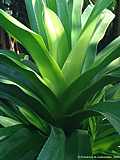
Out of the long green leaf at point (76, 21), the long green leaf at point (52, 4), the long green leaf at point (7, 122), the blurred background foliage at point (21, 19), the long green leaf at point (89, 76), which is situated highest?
the long green leaf at point (52, 4)

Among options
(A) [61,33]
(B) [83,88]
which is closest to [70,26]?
(A) [61,33]

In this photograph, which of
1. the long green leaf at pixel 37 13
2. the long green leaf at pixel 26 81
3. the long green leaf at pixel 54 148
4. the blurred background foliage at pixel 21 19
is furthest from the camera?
the blurred background foliage at pixel 21 19

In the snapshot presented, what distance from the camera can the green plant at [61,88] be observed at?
100 cm

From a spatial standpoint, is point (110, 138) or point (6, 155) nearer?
point (6, 155)

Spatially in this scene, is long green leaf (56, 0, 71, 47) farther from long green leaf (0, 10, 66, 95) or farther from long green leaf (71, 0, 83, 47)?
long green leaf (0, 10, 66, 95)

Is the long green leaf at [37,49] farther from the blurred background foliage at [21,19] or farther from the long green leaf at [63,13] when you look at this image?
the blurred background foliage at [21,19]

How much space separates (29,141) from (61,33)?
0.91ft

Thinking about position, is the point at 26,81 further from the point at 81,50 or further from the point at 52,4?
the point at 52,4

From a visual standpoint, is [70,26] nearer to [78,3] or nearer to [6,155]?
[78,3]

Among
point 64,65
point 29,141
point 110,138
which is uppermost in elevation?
point 64,65

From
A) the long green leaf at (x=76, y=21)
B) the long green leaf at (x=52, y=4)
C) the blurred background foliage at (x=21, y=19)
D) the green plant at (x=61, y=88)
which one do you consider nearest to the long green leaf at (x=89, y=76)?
the green plant at (x=61, y=88)

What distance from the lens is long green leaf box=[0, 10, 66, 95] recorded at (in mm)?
921

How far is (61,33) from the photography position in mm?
1074

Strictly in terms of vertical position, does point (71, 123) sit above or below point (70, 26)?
below
